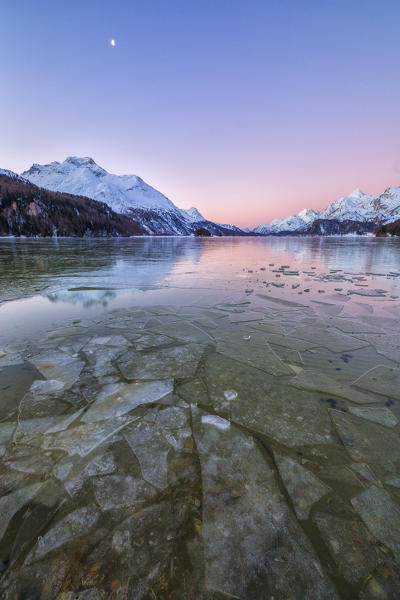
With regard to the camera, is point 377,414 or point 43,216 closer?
point 377,414

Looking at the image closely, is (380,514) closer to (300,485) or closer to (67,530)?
(300,485)

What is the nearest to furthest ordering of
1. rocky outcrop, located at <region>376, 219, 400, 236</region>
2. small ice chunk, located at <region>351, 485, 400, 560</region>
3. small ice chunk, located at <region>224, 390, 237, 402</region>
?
1. small ice chunk, located at <region>351, 485, 400, 560</region>
2. small ice chunk, located at <region>224, 390, 237, 402</region>
3. rocky outcrop, located at <region>376, 219, 400, 236</region>

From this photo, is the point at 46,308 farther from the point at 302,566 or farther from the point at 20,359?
the point at 302,566

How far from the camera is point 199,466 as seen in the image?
208 centimetres

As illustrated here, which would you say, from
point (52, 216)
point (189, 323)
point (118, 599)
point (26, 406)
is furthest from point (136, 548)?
point (52, 216)

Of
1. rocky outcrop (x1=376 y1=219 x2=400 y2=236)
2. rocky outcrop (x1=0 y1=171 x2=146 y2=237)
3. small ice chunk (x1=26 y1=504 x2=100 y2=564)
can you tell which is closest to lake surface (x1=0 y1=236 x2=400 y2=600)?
small ice chunk (x1=26 y1=504 x2=100 y2=564)

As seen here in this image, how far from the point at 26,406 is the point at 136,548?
2100 millimetres

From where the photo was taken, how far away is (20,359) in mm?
3840

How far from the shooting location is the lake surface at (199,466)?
140 cm

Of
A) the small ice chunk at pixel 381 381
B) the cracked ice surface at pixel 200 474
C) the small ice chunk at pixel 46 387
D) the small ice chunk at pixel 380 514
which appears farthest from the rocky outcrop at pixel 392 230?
the small ice chunk at pixel 46 387

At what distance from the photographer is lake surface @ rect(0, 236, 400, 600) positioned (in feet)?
4.59

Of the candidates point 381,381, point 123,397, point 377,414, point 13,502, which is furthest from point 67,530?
point 381,381

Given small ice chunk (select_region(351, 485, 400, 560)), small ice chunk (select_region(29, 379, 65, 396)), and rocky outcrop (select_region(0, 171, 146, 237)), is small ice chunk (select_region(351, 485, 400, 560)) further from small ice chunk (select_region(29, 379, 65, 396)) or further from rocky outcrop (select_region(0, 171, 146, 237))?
rocky outcrop (select_region(0, 171, 146, 237))

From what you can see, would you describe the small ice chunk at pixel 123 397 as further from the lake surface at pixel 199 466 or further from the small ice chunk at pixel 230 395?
the small ice chunk at pixel 230 395
